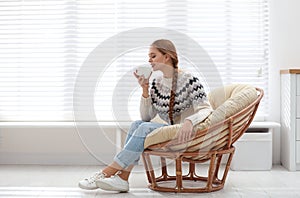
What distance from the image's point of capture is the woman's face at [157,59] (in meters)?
3.24

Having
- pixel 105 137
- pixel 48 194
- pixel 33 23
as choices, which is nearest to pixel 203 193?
pixel 48 194

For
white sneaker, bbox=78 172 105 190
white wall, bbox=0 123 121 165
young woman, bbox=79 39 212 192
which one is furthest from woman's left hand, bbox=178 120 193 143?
white wall, bbox=0 123 121 165

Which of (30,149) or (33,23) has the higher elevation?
(33,23)

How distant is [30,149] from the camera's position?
4.33 metres

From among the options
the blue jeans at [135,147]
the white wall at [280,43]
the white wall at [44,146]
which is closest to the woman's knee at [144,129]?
the blue jeans at [135,147]

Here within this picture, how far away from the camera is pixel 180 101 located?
10.5ft

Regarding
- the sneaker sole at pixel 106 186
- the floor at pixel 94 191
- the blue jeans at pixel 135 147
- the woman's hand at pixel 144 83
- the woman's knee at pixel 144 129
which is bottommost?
the floor at pixel 94 191

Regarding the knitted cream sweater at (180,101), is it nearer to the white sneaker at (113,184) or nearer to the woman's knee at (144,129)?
the woman's knee at (144,129)

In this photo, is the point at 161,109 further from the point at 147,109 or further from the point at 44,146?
the point at 44,146

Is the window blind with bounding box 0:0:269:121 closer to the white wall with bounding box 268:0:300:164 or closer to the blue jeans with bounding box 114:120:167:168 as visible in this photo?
the white wall with bounding box 268:0:300:164

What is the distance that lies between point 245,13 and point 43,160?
2066 mm

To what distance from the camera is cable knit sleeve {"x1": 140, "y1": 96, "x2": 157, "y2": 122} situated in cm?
326

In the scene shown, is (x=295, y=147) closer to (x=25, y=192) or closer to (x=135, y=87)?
(x=135, y=87)

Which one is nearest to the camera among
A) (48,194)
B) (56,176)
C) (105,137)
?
(48,194)
